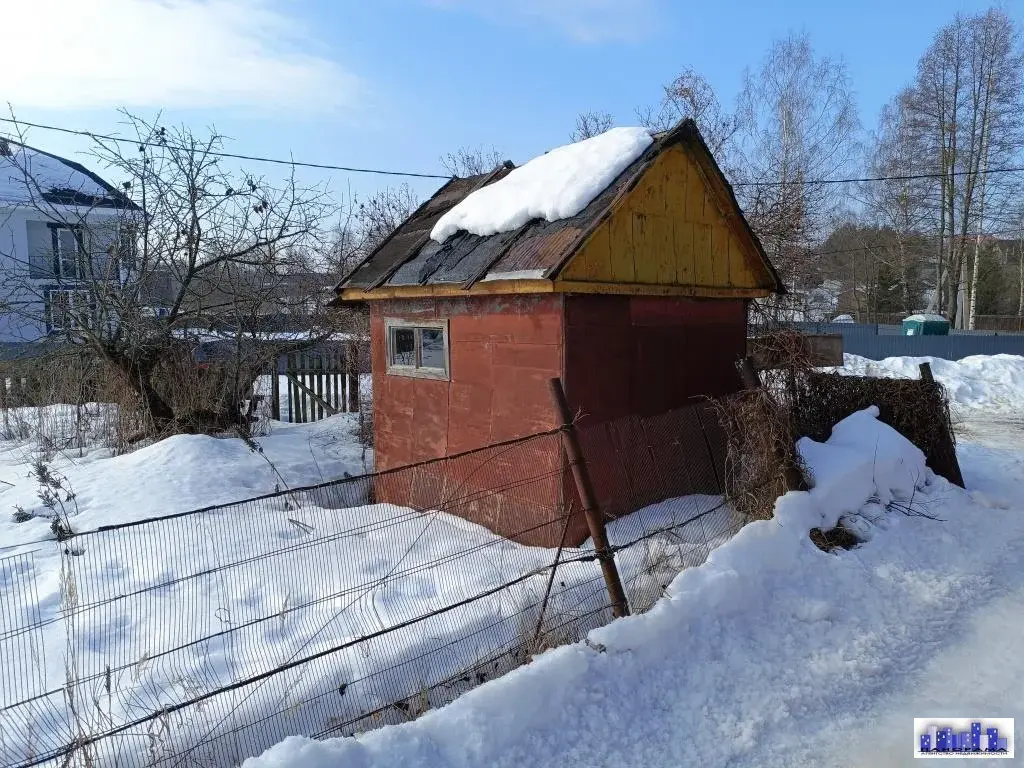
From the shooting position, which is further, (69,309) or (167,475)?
(69,309)

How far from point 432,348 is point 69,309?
644cm

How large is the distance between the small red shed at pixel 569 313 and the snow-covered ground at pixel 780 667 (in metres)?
1.68

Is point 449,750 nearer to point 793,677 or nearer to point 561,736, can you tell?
point 561,736

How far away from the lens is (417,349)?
683 cm

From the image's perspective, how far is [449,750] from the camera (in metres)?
2.82

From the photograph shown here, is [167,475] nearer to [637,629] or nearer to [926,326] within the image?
[637,629]

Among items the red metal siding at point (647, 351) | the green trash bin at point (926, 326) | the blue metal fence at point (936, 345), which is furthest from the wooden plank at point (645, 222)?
the green trash bin at point (926, 326)

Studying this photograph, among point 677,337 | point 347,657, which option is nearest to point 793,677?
point 347,657

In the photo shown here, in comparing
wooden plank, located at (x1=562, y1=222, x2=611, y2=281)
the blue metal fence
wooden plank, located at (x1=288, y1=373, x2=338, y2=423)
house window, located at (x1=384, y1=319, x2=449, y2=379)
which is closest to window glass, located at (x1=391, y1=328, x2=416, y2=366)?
house window, located at (x1=384, y1=319, x2=449, y2=379)

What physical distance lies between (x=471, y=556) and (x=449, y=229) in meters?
3.56

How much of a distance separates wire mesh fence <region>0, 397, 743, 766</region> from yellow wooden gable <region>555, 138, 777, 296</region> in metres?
1.30

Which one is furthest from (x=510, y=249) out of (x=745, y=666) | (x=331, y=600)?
(x=745, y=666)

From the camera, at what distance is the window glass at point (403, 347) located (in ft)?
22.7

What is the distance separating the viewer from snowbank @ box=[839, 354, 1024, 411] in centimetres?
1450
